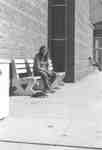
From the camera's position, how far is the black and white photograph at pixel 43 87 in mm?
3418

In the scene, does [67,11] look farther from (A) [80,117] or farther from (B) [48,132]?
(B) [48,132]

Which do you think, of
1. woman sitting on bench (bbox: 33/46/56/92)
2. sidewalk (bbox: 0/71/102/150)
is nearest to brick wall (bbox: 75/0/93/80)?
woman sitting on bench (bbox: 33/46/56/92)

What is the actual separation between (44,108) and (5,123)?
1.56 m

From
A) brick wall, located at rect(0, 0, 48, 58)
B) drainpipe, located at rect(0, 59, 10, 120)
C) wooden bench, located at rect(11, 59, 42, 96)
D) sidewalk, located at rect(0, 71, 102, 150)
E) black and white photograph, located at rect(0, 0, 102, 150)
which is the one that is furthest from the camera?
brick wall, located at rect(0, 0, 48, 58)

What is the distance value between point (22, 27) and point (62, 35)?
357 centimetres

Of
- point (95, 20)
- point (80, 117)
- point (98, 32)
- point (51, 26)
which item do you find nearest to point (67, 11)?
point (51, 26)

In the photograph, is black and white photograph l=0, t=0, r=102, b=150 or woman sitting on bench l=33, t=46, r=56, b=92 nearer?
black and white photograph l=0, t=0, r=102, b=150

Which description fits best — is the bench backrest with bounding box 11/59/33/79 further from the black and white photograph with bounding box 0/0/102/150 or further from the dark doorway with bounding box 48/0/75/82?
the dark doorway with bounding box 48/0/75/82

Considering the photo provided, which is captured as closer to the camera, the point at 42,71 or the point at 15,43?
the point at 42,71

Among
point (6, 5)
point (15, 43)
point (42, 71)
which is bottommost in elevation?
point (42, 71)

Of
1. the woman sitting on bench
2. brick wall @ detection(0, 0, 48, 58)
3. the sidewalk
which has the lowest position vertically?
the sidewalk

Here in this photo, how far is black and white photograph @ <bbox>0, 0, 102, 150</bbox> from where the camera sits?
342 centimetres

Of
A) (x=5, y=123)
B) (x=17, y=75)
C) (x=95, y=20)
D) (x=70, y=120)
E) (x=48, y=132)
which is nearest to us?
(x=48, y=132)

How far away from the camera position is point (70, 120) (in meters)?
4.43
